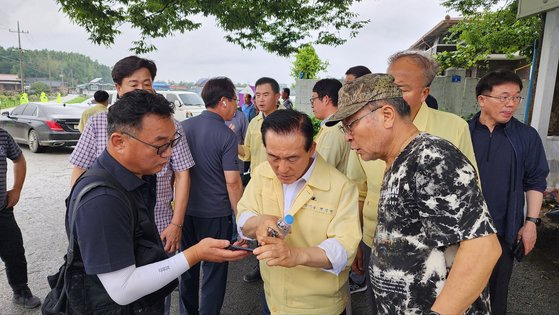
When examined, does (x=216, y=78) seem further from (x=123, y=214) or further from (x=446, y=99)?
(x=446, y=99)

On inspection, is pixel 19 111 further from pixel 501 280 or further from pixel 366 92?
pixel 501 280

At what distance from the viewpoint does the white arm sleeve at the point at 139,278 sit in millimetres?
1244

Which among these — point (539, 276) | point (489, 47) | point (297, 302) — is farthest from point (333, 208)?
point (489, 47)

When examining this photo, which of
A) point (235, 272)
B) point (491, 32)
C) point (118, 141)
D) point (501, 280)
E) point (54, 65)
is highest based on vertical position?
point (54, 65)

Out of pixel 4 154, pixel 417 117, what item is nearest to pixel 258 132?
pixel 417 117

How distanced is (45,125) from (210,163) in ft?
31.4

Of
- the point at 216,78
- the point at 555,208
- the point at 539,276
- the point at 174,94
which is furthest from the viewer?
the point at 174,94

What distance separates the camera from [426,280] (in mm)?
1218

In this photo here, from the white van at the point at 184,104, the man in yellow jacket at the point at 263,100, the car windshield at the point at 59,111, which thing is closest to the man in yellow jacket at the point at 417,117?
the man in yellow jacket at the point at 263,100

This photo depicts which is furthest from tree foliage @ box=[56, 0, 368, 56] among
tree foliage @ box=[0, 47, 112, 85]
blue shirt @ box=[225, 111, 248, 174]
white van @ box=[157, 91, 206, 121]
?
tree foliage @ box=[0, 47, 112, 85]

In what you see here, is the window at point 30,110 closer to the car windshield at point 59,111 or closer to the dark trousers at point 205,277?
the car windshield at point 59,111

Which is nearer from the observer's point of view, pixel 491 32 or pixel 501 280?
pixel 501 280

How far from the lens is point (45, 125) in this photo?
32.6ft

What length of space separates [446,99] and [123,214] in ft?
35.1
